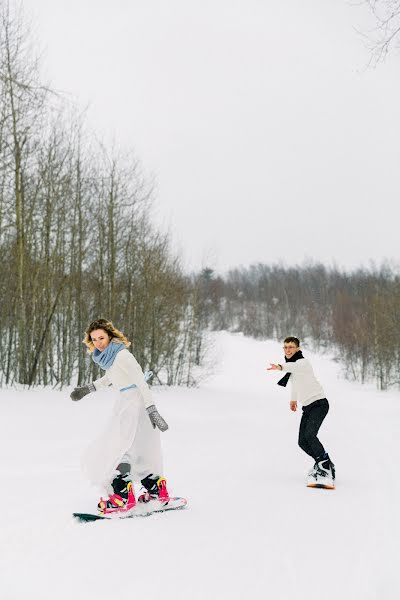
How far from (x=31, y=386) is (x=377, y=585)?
12.6m

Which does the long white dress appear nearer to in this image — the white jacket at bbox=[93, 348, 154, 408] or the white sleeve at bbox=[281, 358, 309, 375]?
the white jacket at bbox=[93, 348, 154, 408]

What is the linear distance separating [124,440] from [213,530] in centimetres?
107

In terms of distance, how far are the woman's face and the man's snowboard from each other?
1.43 metres

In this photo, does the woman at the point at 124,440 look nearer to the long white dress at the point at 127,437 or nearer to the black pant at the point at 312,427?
the long white dress at the point at 127,437

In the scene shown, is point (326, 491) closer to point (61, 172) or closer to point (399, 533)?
point (399, 533)

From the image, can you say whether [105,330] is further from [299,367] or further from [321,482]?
[321,482]

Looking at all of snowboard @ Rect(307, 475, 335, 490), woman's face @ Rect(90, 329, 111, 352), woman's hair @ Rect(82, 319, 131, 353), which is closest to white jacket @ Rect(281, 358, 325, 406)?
snowboard @ Rect(307, 475, 335, 490)

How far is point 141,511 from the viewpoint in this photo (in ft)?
15.3

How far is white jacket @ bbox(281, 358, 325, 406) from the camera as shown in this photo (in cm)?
691

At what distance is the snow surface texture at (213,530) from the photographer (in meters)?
3.17

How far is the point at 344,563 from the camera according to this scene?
11.9 ft

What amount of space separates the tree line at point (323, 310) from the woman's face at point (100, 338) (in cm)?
2742

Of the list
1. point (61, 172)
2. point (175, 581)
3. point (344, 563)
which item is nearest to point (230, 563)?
point (175, 581)

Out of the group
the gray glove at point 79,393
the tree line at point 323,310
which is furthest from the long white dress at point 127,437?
the tree line at point 323,310
